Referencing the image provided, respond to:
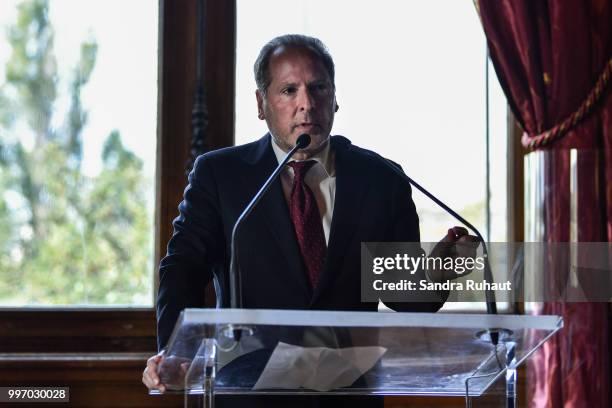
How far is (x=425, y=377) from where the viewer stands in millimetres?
1451

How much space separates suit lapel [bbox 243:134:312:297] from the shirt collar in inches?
0.5

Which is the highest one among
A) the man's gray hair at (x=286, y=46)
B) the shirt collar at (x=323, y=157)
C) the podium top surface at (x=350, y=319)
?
the man's gray hair at (x=286, y=46)

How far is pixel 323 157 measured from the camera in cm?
193

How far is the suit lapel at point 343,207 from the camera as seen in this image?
1.74m

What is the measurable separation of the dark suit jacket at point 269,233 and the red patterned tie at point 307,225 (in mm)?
24

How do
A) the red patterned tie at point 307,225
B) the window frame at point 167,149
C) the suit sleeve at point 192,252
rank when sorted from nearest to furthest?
the suit sleeve at point 192,252, the red patterned tie at point 307,225, the window frame at point 167,149

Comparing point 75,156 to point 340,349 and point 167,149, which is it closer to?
point 167,149

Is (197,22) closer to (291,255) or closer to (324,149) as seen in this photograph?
(324,149)

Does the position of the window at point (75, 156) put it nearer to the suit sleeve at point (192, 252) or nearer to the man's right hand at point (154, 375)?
the suit sleeve at point (192, 252)

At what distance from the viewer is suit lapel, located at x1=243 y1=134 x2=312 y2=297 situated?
1.76 m

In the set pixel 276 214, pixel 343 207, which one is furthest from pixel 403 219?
pixel 276 214

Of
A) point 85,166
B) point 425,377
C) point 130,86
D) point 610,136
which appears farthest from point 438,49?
point 425,377

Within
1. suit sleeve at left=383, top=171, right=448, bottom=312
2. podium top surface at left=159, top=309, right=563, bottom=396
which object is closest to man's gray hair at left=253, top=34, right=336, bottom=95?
suit sleeve at left=383, top=171, right=448, bottom=312

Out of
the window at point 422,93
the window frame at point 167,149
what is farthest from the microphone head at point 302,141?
the window at point 422,93
